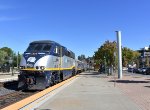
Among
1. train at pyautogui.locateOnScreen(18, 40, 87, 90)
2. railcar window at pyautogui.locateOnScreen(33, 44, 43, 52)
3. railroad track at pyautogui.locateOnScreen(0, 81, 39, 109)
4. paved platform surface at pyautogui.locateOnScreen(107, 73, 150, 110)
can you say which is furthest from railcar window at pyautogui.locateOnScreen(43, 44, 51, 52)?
paved platform surface at pyautogui.locateOnScreen(107, 73, 150, 110)

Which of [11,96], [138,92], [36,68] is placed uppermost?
[36,68]

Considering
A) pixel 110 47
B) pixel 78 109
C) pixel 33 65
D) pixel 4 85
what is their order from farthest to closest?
1. pixel 110 47
2. pixel 4 85
3. pixel 33 65
4. pixel 78 109

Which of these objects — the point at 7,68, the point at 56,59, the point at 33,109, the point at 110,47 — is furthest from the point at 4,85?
the point at 7,68

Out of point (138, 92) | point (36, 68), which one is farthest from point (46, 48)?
point (138, 92)

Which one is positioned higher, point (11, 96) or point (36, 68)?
point (36, 68)

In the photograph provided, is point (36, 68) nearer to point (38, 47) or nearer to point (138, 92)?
point (38, 47)

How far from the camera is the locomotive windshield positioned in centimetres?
2629

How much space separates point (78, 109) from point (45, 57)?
455 inches

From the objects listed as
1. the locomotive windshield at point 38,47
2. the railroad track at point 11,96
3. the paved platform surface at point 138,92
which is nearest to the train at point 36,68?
the locomotive windshield at point 38,47

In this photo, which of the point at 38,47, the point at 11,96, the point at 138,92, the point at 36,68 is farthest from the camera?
the point at 38,47

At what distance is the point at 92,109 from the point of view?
14.1m

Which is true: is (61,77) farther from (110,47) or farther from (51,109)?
(110,47)

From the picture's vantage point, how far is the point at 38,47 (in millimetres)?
26703

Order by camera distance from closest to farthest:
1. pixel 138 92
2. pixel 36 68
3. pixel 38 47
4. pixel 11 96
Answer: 1. pixel 11 96
2. pixel 138 92
3. pixel 36 68
4. pixel 38 47
